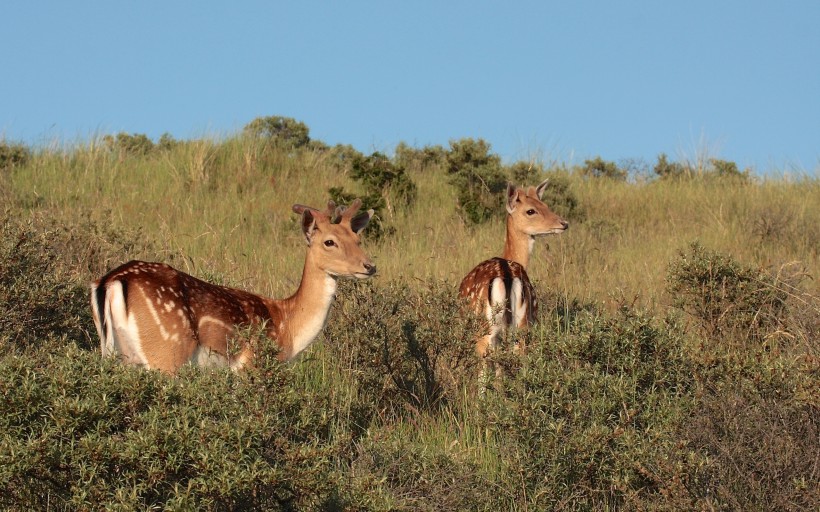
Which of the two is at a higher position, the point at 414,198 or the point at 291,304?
the point at 414,198

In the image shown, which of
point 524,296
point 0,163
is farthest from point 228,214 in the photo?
point 524,296

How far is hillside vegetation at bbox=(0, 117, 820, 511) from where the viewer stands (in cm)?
447

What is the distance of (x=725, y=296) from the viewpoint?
8.66m

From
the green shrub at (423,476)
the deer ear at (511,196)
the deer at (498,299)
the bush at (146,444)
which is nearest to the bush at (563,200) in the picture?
the deer ear at (511,196)

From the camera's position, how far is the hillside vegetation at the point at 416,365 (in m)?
4.47

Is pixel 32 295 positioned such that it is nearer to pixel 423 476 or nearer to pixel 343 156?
pixel 423 476

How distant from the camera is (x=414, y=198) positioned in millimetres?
14180

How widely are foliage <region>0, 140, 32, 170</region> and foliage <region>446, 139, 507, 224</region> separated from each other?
19.8 feet

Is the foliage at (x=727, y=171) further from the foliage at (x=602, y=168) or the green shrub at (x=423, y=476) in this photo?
the green shrub at (x=423, y=476)

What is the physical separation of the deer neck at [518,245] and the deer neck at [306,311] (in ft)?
10.9

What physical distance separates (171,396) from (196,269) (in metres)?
5.38

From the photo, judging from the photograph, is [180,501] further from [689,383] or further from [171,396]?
[689,383]

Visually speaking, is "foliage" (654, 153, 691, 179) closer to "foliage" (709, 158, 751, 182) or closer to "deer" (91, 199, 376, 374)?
"foliage" (709, 158, 751, 182)

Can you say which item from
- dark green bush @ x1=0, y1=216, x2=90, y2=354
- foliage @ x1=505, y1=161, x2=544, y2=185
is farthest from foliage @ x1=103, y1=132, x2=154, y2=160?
dark green bush @ x1=0, y1=216, x2=90, y2=354
